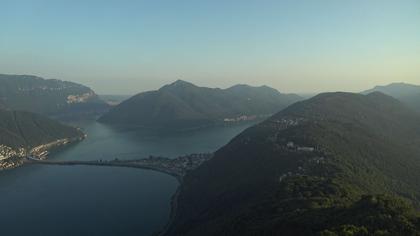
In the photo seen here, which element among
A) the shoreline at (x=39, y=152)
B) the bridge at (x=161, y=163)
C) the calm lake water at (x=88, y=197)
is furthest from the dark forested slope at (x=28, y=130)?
the bridge at (x=161, y=163)

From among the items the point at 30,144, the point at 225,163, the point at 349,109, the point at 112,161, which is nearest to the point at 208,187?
the point at 225,163

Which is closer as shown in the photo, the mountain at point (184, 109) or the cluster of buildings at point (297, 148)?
the cluster of buildings at point (297, 148)

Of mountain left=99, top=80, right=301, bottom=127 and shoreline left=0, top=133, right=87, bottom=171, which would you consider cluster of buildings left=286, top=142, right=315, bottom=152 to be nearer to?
shoreline left=0, top=133, right=87, bottom=171

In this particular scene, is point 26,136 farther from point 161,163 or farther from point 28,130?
point 161,163

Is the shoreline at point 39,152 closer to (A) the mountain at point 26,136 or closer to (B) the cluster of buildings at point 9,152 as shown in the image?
(A) the mountain at point 26,136

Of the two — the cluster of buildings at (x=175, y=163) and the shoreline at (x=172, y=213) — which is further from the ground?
the cluster of buildings at (x=175, y=163)
